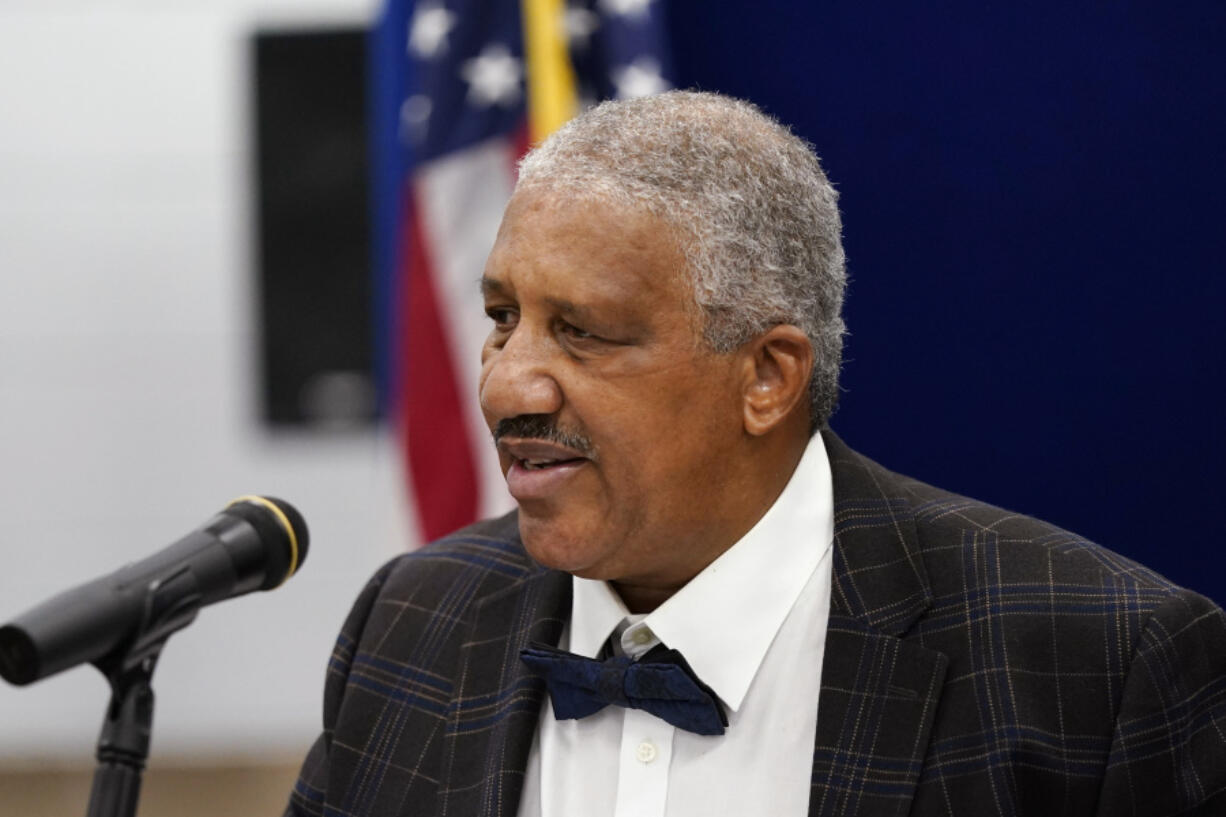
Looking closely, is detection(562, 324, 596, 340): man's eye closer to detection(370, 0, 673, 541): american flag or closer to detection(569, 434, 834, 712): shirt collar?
detection(569, 434, 834, 712): shirt collar

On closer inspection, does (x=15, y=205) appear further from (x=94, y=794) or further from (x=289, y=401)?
(x=94, y=794)

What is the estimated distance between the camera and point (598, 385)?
1661 mm

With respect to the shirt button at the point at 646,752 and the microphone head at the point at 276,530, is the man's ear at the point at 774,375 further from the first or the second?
the microphone head at the point at 276,530

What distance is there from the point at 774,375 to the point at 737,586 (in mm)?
243

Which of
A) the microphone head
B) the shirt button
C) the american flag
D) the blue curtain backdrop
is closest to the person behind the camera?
the microphone head

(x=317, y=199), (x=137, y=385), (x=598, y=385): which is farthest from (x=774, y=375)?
(x=137, y=385)

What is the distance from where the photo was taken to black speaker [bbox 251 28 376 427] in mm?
5527

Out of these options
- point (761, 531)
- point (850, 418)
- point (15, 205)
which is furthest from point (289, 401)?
point (761, 531)

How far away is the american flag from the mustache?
1.30 metres

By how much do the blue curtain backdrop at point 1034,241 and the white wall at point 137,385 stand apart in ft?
10.7

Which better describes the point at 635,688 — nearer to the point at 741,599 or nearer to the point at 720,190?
the point at 741,599

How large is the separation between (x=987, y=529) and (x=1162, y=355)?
934 millimetres

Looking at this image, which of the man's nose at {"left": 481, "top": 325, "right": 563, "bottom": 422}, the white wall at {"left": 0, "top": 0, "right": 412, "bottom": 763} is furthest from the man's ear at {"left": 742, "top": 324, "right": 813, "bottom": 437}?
the white wall at {"left": 0, "top": 0, "right": 412, "bottom": 763}

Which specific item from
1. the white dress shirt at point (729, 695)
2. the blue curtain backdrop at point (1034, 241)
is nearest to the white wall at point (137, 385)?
the blue curtain backdrop at point (1034, 241)
